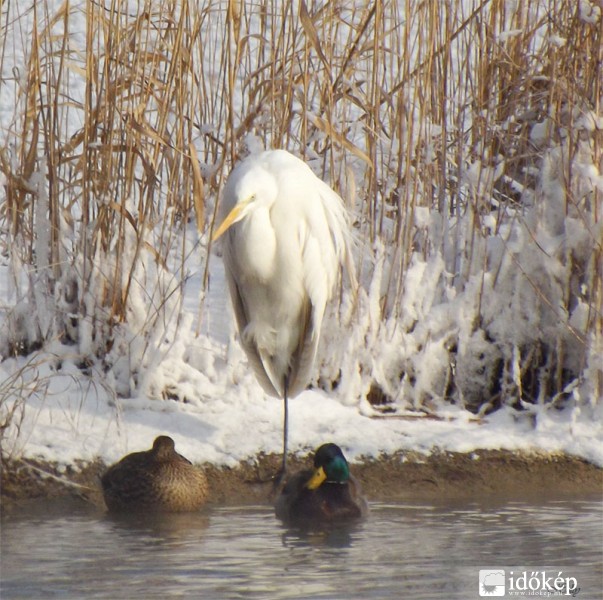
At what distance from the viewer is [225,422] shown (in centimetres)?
514

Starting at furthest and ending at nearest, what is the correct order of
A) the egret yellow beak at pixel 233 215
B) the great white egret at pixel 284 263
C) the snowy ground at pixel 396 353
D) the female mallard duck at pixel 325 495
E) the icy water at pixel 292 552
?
the snowy ground at pixel 396 353, the great white egret at pixel 284 263, the egret yellow beak at pixel 233 215, the female mallard duck at pixel 325 495, the icy water at pixel 292 552

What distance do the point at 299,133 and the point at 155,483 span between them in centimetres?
182

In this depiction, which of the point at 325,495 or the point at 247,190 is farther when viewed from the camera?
the point at 247,190

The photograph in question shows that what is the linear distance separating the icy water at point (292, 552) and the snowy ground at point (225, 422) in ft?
1.22

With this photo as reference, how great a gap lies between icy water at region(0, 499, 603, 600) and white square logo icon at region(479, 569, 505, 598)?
0.07ft

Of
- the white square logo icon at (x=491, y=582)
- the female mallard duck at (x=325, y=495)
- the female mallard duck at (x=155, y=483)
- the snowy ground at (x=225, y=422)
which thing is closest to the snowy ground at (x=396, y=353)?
the snowy ground at (x=225, y=422)

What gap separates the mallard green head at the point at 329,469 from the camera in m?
4.50

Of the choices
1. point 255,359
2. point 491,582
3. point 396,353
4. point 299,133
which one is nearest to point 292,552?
point 491,582

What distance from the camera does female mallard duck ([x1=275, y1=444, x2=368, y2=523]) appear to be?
14.6ft

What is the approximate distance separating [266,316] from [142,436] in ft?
2.51

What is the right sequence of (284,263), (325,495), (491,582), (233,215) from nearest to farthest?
(491,582) < (325,495) < (233,215) < (284,263)

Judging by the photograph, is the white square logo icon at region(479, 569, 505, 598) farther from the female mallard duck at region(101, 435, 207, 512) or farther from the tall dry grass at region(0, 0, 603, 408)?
the tall dry grass at region(0, 0, 603, 408)

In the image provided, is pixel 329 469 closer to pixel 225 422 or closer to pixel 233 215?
pixel 225 422

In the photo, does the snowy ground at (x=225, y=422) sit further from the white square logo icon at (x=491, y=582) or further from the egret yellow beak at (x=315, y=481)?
the white square logo icon at (x=491, y=582)
